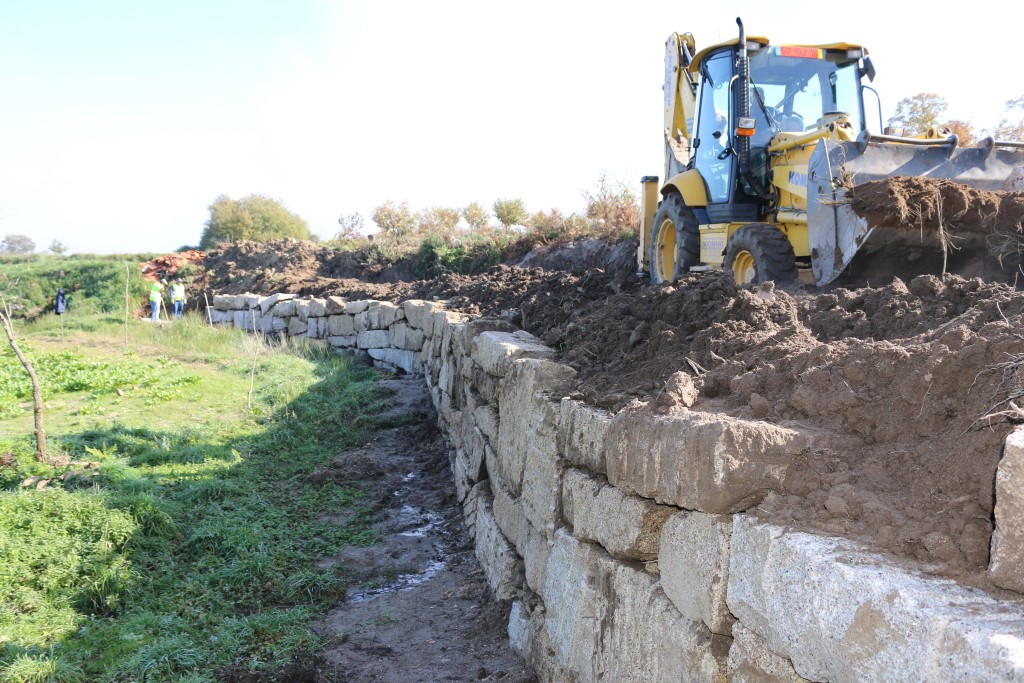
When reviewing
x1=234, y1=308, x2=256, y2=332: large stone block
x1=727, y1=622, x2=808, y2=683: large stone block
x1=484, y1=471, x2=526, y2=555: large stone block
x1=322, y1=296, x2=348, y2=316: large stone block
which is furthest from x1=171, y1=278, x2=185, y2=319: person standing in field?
x1=727, y1=622, x2=808, y2=683: large stone block

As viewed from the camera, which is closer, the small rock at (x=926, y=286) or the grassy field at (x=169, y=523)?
the small rock at (x=926, y=286)

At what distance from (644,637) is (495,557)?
2515mm

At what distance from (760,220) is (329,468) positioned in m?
5.18

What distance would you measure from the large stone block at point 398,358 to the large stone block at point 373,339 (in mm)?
85

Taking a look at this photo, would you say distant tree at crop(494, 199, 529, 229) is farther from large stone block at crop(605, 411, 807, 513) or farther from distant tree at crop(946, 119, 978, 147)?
large stone block at crop(605, 411, 807, 513)

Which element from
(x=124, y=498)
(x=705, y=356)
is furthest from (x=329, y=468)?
(x=705, y=356)

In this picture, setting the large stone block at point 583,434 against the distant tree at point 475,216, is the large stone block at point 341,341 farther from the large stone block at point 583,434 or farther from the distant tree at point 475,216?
the large stone block at point 583,434

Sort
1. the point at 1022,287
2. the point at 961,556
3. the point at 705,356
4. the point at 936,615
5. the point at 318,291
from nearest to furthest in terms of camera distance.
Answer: the point at 936,615
the point at 961,556
the point at 705,356
the point at 1022,287
the point at 318,291

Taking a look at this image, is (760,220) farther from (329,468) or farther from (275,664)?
(275,664)

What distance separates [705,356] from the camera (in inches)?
159

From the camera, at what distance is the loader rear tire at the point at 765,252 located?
6812mm

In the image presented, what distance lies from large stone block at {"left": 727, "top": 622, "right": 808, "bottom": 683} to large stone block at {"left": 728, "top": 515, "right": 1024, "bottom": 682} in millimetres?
47

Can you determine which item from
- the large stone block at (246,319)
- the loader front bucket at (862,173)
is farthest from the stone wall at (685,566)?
the large stone block at (246,319)

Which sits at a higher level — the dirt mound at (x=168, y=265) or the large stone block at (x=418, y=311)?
the dirt mound at (x=168, y=265)
